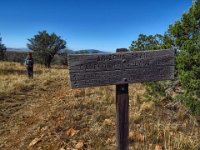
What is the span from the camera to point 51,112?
21.7 feet

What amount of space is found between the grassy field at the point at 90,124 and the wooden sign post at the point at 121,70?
4.60 feet

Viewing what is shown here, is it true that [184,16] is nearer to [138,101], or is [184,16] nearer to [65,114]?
[138,101]

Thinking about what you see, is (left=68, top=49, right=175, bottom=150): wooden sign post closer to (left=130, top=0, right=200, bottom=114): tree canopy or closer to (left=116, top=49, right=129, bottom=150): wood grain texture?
(left=116, top=49, right=129, bottom=150): wood grain texture

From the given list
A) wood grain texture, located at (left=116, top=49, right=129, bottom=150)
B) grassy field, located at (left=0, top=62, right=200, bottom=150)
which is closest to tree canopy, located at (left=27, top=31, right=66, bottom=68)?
grassy field, located at (left=0, top=62, right=200, bottom=150)

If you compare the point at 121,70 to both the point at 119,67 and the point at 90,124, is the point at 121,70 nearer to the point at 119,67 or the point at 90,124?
the point at 119,67

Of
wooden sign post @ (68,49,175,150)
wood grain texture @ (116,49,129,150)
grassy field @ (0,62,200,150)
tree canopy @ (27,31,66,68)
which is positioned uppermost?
tree canopy @ (27,31,66,68)

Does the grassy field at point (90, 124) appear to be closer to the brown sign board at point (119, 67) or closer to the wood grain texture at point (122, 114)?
the wood grain texture at point (122, 114)

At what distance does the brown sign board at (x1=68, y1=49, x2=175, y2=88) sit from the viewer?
2.98 metres

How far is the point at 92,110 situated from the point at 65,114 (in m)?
0.74

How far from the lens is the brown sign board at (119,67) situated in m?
2.98

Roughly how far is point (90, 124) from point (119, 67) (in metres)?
2.84

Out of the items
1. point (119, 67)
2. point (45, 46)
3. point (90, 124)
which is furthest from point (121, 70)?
point (45, 46)

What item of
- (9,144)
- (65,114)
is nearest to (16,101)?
(65,114)

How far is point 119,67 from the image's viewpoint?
3.07m
